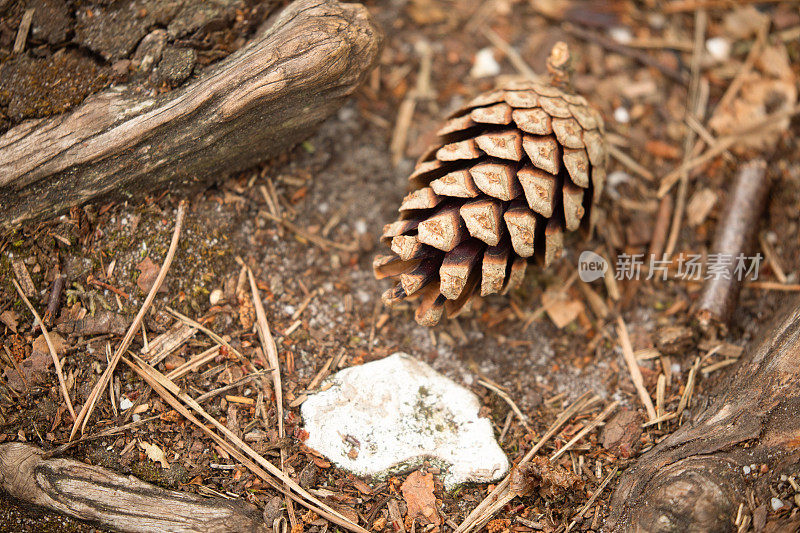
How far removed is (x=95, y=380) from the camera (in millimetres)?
1581

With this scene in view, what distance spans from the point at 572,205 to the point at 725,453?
2.57 ft

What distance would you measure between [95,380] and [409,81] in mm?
1551

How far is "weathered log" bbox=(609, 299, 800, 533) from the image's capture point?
1.38 m

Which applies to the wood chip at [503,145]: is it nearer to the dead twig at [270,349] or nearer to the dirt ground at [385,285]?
the dirt ground at [385,285]

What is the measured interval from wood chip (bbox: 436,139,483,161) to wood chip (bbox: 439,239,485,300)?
0.26 m

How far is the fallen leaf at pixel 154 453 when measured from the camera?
154 centimetres

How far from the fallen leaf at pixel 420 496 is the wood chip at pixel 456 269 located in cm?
54

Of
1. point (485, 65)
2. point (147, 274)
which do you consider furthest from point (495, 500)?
point (485, 65)

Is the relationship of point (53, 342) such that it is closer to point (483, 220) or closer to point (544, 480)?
point (483, 220)

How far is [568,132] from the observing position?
1.63m

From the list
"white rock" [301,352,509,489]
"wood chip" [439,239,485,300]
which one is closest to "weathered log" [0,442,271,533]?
"white rock" [301,352,509,489]

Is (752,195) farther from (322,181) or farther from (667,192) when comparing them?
(322,181)

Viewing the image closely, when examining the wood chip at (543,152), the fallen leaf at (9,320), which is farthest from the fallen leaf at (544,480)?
the fallen leaf at (9,320)

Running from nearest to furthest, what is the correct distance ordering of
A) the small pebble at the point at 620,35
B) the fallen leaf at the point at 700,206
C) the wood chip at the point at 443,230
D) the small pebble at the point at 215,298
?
the wood chip at the point at 443,230, the small pebble at the point at 215,298, the fallen leaf at the point at 700,206, the small pebble at the point at 620,35
